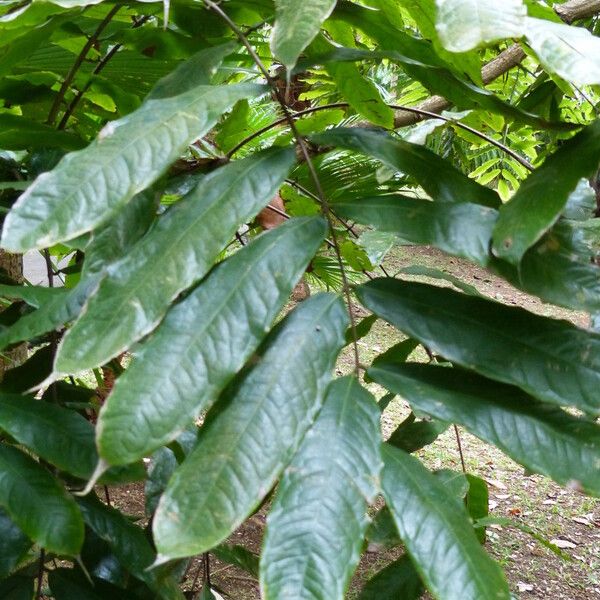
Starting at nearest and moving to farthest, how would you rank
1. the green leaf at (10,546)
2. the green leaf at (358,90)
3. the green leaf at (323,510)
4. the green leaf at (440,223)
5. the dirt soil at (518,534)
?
the green leaf at (323,510), the green leaf at (440,223), the green leaf at (10,546), the green leaf at (358,90), the dirt soil at (518,534)

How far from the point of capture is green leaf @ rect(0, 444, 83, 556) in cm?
44

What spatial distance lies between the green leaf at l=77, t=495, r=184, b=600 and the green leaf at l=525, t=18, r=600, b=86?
0.45m

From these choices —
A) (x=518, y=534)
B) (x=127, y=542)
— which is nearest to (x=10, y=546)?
(x=127, y=542)

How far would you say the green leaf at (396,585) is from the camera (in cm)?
61

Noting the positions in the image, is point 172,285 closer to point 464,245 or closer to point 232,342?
point 232,342

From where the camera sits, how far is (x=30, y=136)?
0.58 metres

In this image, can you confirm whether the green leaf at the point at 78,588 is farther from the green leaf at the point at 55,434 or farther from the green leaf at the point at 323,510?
the green leaf at the point at 323,510

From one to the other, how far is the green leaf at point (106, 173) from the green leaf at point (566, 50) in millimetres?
171

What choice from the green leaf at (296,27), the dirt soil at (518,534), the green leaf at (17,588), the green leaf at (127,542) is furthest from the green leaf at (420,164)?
the dirt soil at (518,534)

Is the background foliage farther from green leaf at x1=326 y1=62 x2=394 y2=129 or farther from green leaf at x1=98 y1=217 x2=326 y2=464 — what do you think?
green leaf at x1=326 y1=62 x2=394 y2=129

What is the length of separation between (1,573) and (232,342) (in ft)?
1.08

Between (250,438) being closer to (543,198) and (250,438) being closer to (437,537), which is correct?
(437,537)

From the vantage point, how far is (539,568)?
1779 mm

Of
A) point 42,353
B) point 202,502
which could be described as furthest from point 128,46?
point 202,502
